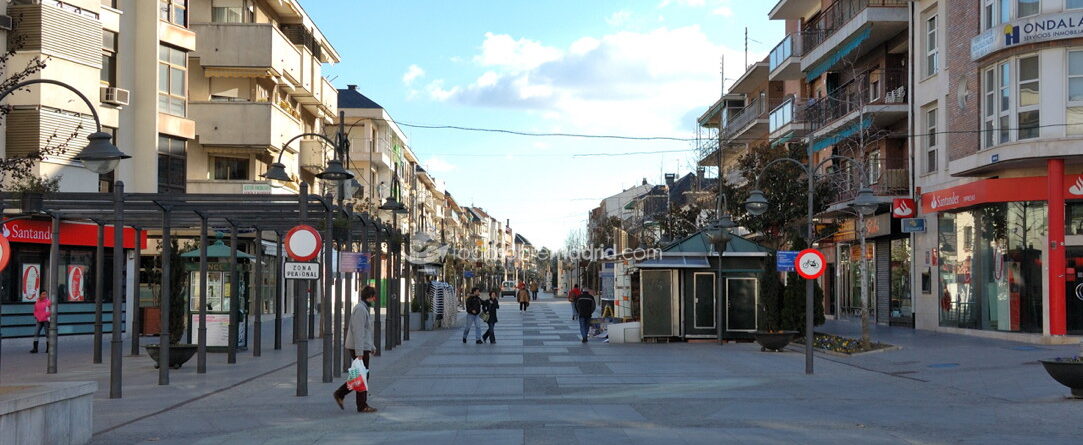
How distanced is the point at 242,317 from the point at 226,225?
13.1 feet

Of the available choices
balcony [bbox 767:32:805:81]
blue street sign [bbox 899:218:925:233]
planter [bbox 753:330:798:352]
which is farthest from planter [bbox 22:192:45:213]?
balcony [bbox 767:32:805:81]

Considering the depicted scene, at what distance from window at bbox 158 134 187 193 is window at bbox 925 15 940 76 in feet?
83.6

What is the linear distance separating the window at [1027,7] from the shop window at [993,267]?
4.98 meters

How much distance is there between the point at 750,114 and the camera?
57.6 meters

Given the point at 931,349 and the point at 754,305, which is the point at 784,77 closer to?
the point at 754,305

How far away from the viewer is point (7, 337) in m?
31.2

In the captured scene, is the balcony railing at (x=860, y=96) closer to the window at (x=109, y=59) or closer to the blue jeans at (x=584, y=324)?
the blue jeans at (x=584, y=324)

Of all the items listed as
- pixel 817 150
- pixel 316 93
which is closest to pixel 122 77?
pixel 316 93

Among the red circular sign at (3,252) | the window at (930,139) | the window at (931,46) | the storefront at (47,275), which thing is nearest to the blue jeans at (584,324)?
the window at (930,139)

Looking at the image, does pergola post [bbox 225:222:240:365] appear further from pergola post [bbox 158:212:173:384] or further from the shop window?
the shop window

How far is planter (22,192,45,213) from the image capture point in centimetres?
1647

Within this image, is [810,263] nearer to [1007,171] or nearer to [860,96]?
[1007,171]

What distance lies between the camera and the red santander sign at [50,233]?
30453 mm

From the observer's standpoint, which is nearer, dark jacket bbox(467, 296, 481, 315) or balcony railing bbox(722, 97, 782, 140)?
dark jacket bbox(467, 296, 481, 315)
